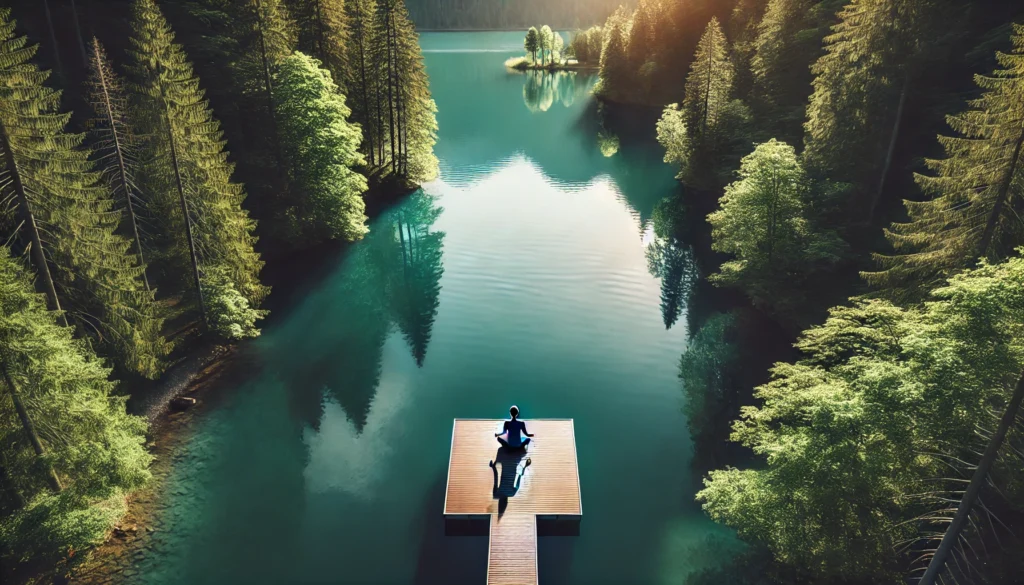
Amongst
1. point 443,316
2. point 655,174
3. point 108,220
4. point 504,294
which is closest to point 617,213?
point 655,174

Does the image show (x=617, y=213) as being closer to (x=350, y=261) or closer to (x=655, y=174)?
(x=655, y=174)

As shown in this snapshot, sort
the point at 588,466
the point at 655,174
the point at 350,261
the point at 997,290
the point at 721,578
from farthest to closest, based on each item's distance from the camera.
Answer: the point at 655,174
the point at 350,261
the point at 588,466
the point at 721,578
the point at 997,290

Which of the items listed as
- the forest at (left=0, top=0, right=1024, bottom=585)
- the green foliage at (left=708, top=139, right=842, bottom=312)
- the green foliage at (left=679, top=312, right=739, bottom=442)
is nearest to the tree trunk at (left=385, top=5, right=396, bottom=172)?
the forest at (left=0, top=0, right=1024, bottom=585)

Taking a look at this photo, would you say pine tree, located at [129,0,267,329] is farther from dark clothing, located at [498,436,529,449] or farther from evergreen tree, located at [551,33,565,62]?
evergreen tree, located at [551,33,565,62]

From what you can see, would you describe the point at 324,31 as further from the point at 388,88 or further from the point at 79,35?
the point at 79,35

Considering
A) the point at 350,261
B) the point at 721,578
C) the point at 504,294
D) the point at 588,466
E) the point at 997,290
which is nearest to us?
the point at 997,290

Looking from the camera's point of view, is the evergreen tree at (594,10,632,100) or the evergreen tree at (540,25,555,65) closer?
the evergreen tree at (594,10,632,100)

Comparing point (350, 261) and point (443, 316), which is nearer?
point (443, 316)

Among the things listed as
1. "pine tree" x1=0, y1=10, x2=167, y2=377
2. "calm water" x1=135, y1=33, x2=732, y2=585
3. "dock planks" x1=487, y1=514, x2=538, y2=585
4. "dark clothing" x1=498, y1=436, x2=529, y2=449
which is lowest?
"calm water" x1=135, y1=33, x2=732, y2=585

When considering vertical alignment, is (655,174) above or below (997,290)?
below
